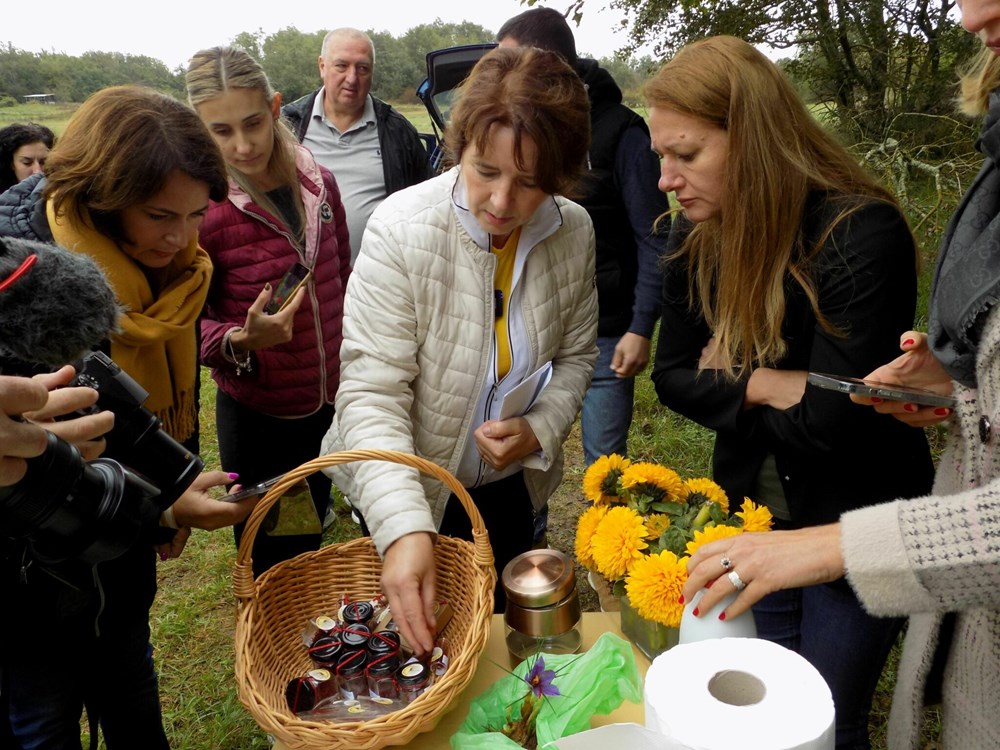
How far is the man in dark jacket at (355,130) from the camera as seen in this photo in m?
3.04

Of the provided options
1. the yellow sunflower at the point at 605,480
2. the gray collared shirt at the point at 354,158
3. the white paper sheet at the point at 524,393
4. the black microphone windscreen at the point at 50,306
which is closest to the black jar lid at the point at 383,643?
the yellow sunflower at the point at 605,480

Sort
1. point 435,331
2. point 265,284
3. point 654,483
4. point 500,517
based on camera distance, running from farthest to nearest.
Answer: point 265,284 < point 500,517 < point 435,331 < point 654,483

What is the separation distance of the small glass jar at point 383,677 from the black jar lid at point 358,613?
0.12 m

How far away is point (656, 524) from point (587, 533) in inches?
4.2

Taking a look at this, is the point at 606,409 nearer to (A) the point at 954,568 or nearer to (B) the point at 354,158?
(B) the point at 354,158

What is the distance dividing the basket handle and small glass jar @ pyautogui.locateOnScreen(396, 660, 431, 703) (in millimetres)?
178

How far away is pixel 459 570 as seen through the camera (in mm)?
1312

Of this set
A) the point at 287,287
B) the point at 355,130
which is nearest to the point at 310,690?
the point at 287,287

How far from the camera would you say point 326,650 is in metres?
1.15

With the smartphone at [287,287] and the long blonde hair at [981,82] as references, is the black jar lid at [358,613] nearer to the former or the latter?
the smartphone at [287,287]

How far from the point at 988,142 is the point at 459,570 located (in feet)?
3.47

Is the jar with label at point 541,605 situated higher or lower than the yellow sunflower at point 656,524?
lower

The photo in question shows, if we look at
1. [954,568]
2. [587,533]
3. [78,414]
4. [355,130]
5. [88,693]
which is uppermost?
[355,130]

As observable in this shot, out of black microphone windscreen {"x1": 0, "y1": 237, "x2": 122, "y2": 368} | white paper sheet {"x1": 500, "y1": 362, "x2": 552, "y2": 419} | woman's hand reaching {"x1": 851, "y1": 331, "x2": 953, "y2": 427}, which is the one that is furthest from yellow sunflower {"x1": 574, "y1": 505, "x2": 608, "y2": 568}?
black microphone windscreen {"x1": 0, "y1": 237, "x2": 122, "y2": 368}
